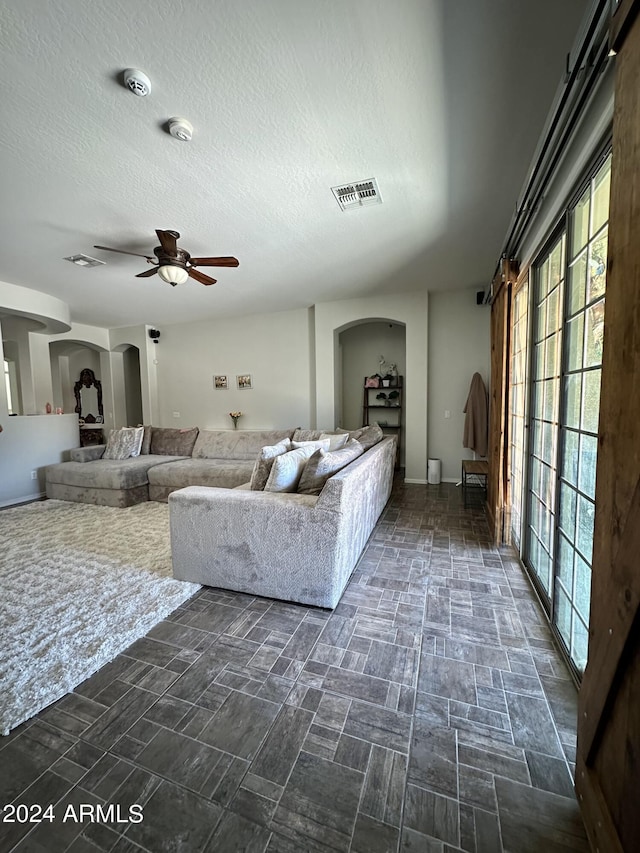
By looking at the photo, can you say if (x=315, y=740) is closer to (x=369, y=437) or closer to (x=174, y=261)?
(x=369, y=437)

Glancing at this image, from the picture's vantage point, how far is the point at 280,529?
2.09m

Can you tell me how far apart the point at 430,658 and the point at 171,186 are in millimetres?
3521

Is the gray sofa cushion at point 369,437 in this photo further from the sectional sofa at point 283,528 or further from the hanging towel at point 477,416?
the hanging towel at point 477,416

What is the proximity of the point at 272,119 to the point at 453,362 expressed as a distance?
4120 mm

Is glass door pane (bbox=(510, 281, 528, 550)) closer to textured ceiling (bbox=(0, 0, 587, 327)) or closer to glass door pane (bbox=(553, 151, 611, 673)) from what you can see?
textured ceiling (bbox=(0, 0, 587, 327))

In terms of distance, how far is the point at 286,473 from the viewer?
2371 millimetres

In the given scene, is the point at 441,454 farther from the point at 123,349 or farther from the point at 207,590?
the point at 123,349

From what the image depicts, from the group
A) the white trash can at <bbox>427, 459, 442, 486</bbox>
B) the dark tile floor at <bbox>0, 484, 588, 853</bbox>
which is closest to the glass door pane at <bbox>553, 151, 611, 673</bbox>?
the dark tile floor at <bbox>0, 484, 588, 853</bbox>

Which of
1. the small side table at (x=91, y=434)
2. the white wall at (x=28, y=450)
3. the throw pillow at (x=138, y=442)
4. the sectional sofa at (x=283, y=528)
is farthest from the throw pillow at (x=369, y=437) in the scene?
the small side table at (x=91, y=434)

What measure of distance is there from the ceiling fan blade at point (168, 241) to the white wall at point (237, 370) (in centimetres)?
316

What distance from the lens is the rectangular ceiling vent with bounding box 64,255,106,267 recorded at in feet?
11.7

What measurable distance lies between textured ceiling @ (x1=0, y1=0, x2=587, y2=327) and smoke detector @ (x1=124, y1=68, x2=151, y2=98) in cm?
4

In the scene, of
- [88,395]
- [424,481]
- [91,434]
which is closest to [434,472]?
[424,481]

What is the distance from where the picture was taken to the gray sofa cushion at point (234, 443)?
192 inches
